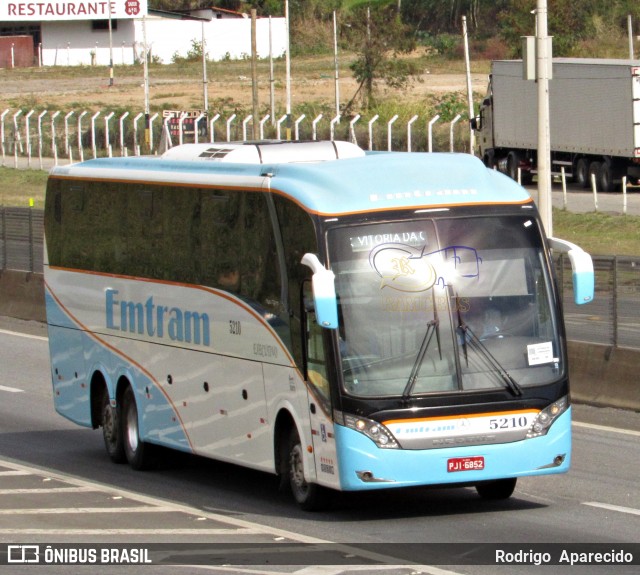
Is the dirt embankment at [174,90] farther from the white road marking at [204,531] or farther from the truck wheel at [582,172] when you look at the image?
the white road marking at [204,531]

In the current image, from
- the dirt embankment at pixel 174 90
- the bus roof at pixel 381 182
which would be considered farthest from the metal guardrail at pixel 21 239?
the dirt embankment at pixel 174 90

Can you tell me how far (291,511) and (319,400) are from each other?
1.29 meters

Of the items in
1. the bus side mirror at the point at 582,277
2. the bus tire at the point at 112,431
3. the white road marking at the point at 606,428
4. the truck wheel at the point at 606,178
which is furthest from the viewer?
the truck wheel at the point at 606,178

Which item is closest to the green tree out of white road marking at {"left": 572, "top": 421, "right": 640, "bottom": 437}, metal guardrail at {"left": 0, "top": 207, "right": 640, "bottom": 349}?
metal guardrail at {"left": 0, "top": 207, "right": 640, "bottom": 349}

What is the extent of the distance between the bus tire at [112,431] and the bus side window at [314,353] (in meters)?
4.54

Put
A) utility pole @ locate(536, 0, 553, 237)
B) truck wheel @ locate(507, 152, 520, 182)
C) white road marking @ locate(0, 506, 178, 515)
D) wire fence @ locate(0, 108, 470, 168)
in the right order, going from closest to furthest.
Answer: white road marking @ locate(0, 506, 178, 515)
utility pole @ locate(536, 0, 553, 237)
truck wheel @ locate(507, 152, 520, 182)
wire fence @ locate(0, 108, 470, 168)

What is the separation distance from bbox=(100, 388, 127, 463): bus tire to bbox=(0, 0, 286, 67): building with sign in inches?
3688

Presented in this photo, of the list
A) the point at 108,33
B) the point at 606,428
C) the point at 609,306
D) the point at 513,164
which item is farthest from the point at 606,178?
the point at 108,33

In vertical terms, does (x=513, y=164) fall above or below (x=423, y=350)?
below

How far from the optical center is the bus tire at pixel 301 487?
12062mm

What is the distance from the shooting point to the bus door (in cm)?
1140

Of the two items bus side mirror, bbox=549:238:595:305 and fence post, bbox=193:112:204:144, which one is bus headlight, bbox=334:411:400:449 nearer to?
bus side mirror, bbox=549:238:595:305

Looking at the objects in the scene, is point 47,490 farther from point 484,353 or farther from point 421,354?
point 484,353

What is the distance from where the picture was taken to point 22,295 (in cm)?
2930
